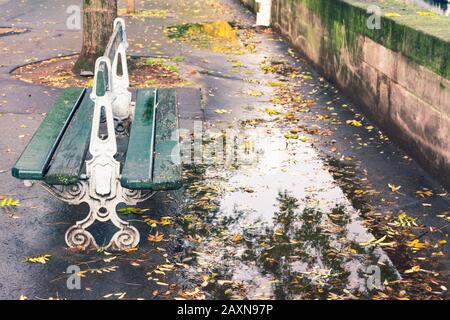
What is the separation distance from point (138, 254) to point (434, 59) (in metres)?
3.48

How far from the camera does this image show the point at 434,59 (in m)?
7.17

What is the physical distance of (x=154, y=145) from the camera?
6.55 m

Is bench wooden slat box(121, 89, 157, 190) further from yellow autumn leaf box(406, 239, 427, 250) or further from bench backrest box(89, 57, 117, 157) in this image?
yellow autumn leaf box(406, 239, 427, 250)

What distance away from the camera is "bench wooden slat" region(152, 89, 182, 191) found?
213 inches

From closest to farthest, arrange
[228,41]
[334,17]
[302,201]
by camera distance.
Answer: [302,201] → [334,17] → [228,41]

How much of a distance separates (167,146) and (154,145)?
0.31 metres

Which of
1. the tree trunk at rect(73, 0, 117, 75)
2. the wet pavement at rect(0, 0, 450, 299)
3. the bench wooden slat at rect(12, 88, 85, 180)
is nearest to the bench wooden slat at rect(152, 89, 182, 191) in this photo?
the wet pavement at rect(0, 0, 450, 299)

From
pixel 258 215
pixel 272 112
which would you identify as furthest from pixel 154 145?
pixel 272 112

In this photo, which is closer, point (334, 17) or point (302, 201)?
point (302, 201)

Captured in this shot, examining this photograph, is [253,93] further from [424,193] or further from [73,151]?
[73,151]
